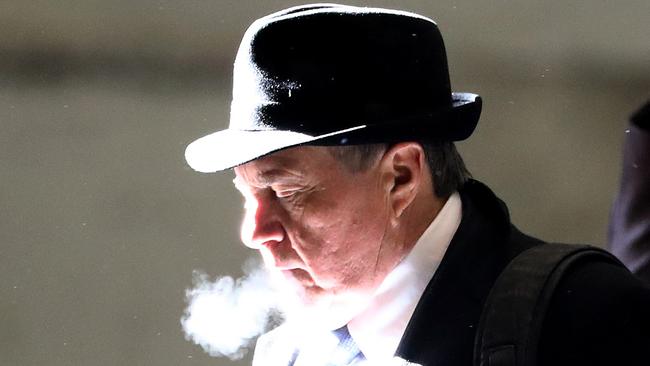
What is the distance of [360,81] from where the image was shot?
90cm

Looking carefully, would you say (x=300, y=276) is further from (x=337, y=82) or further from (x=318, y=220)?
(x=337, y=82)

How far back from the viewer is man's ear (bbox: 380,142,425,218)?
926mm

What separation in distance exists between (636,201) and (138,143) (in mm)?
736

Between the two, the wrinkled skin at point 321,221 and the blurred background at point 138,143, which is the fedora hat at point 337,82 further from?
the blurred background at point 138,143

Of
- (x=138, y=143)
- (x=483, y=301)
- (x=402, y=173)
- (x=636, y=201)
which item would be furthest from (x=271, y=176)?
(x=138, y=143)

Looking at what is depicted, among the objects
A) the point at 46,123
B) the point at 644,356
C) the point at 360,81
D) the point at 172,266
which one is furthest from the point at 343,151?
the point at 46,123

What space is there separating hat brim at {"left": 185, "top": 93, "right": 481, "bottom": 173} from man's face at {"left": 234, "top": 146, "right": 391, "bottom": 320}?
0.03 metres

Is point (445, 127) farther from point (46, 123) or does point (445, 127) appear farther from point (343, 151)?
point (46, 123)

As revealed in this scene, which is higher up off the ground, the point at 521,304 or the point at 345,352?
the point at 521,304

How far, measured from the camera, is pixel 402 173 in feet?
3.07

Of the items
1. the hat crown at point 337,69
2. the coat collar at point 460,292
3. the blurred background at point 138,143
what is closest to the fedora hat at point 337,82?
the hat crown at point 337,69

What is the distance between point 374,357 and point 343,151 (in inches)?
8.1

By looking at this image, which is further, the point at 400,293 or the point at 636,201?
the point at 636,201

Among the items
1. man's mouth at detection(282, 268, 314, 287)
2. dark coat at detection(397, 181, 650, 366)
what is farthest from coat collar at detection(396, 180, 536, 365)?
man's mouth at detection(282, 268, 314, 287)
